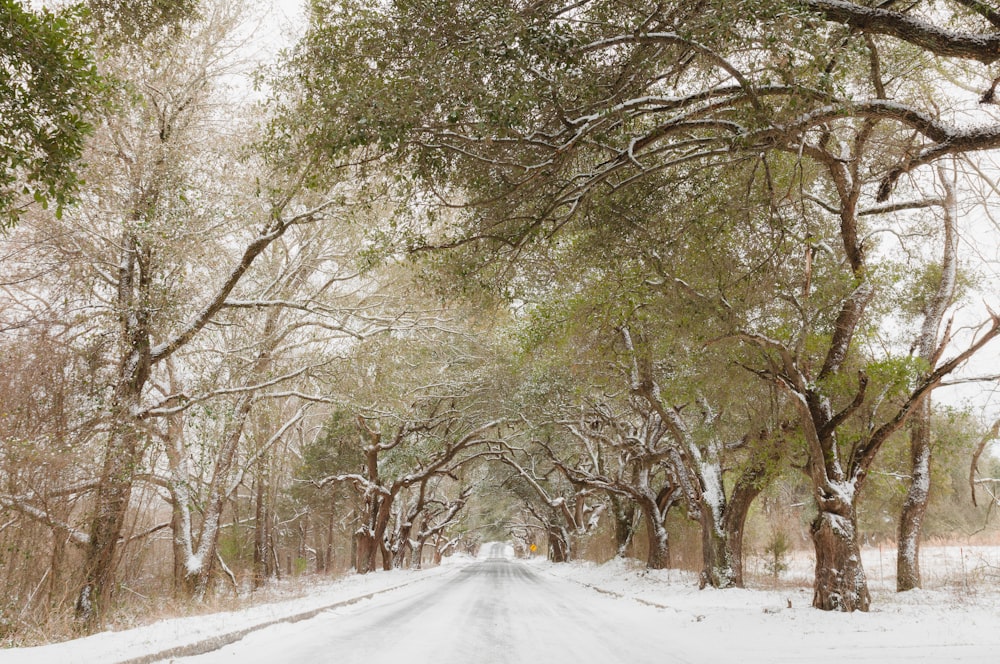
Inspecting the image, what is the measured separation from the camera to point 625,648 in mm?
7949

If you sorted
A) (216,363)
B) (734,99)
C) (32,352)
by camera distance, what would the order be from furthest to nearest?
(216,363) < (32,352) < (734,99)

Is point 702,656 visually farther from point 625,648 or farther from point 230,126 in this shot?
point 230,126

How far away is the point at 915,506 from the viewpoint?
1421 cm

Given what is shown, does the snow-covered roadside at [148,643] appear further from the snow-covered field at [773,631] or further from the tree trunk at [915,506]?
the tree trunk at [915,506]

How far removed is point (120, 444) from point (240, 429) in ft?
18.5

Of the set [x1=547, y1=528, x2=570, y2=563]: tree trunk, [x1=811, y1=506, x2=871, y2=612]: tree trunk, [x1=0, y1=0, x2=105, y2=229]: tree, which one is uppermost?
[x1=0, y1=0, x2=105, y2=229]: tree

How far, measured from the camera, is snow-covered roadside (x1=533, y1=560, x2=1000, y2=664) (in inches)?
272

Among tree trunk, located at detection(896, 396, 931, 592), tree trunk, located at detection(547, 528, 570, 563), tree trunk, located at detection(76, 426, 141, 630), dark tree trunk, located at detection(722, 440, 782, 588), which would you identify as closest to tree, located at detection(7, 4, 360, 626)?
tree trunk, located at detection(76, 426, 141, 630)

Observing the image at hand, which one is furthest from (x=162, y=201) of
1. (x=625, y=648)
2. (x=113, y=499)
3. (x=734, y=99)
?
(x=625, y=648)

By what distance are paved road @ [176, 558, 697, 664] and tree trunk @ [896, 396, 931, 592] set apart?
643 cm

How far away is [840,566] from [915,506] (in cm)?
619

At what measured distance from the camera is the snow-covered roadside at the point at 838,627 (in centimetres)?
692

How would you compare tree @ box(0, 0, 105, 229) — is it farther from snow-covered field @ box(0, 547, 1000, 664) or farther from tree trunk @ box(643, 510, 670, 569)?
tree trunk @ box(643, 510, 670, 569)

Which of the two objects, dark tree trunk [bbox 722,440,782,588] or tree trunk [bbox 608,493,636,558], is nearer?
dark tree trunk [bbox 722,440,782,588]
